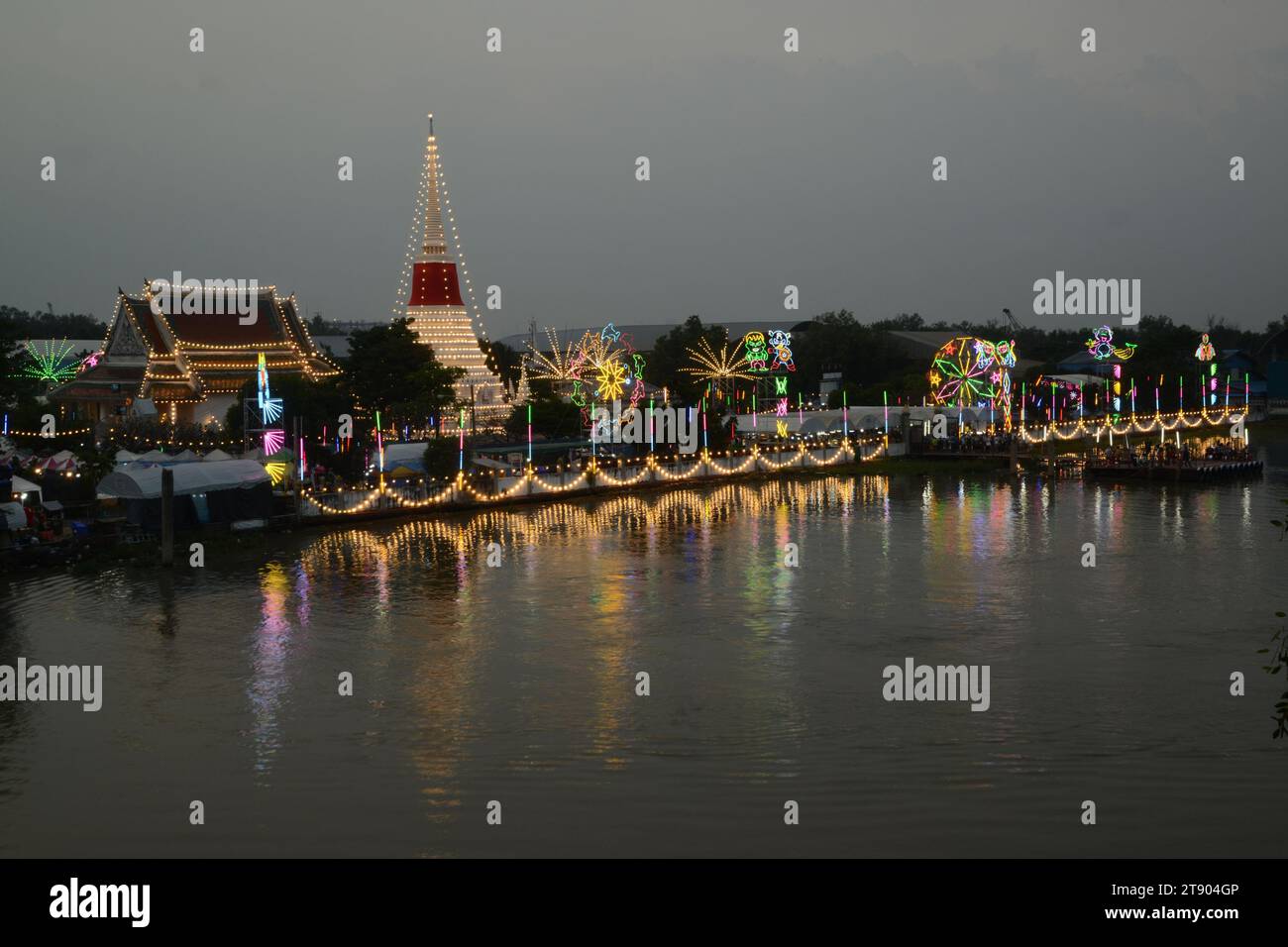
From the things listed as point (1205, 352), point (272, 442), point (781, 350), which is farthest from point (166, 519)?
point (1205, 352)

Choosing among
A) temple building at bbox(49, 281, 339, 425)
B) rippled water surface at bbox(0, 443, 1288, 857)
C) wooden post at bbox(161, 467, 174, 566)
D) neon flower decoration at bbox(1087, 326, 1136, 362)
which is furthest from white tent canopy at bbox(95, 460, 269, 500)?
neon flower decoration at bbox(1087, 326, 1136, 362)

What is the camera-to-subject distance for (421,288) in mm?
64312

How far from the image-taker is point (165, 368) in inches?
2279

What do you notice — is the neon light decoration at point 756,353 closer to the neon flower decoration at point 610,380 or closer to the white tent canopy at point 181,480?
the neon flower decoration at point 610,380

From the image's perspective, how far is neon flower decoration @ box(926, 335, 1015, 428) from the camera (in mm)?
69625

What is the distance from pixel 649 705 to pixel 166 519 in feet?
52.6

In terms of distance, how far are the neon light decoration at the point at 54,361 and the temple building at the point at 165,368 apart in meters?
2.47

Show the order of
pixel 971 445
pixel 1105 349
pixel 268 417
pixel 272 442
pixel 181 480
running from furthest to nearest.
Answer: pixel 1105 349 < pixel 971 445 < pixel 268 417 < pixel 272 442 < pixel 181 480

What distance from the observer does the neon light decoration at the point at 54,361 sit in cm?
6338

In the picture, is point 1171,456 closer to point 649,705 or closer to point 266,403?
point 266,403

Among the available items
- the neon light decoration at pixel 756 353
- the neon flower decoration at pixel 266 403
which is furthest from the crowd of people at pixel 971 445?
the neon flower decoration at pixel 266 403
